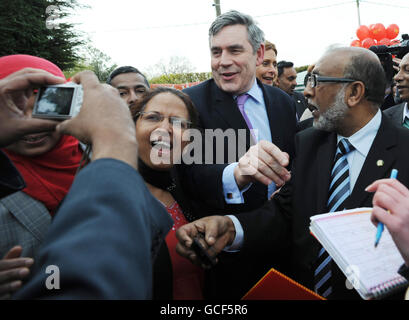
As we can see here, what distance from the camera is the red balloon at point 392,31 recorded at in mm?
12566

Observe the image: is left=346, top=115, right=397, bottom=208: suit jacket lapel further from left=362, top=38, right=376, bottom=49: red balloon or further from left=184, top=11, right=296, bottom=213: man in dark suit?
left=362, top=38, right=376, bottom=49: red balloon

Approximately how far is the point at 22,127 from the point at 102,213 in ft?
1.68

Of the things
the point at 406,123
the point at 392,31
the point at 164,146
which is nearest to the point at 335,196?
the point at 164,146

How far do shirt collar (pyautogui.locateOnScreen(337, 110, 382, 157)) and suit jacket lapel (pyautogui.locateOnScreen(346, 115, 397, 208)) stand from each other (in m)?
0.07

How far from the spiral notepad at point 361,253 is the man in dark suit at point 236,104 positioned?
0.87 m

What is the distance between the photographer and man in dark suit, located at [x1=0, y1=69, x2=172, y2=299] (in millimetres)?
527

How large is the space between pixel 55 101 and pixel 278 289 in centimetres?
104

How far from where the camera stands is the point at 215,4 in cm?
1266

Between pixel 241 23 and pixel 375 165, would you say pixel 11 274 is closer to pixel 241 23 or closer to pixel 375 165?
pixel 375 165

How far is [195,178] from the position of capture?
2.04m

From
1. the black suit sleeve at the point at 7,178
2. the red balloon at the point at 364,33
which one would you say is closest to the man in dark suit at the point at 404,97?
the black suit sleeve at the point at 7,178

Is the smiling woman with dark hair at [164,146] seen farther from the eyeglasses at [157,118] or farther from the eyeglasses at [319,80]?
the eyeglasses at [319,80]

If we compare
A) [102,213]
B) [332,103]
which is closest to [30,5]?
[332,103]
